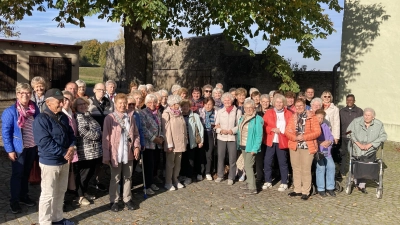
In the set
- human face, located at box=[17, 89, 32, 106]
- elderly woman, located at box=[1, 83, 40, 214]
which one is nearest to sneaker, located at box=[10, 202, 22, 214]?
elderly woman, located at box=[1, 83, 40, 214]

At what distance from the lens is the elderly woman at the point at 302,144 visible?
6645 millimetres

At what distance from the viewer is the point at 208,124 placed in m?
7.89

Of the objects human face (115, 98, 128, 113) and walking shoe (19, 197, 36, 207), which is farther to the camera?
walking shoe (19, 197, 36, 207)

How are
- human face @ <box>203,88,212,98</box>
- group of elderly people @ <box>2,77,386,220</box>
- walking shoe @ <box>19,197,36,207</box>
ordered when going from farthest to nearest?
human face @ <box>203,88,212,98</box> < walking shoe @ <box>19,197,36,207</box> < group of elderly people @ <box>2,77,386,220</box>

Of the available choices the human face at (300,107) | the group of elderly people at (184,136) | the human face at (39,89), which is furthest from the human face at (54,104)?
the human face at (300,107)

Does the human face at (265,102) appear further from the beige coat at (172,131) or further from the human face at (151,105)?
the human face at (151,105)

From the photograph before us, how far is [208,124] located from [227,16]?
139 inches

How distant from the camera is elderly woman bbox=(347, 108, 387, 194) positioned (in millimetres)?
7172

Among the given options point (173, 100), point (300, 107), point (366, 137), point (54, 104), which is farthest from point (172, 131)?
point (366, 137)

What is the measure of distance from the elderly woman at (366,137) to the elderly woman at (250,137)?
1911mm

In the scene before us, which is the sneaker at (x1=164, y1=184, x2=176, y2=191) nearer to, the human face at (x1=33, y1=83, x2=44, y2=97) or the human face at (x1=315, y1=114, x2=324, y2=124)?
the human face at (x1=33, y1=83, x2=44, y2=97)

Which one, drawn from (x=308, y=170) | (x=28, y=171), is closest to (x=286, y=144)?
(x=308, y=170)

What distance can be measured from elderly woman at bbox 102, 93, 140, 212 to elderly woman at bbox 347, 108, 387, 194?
416 cm

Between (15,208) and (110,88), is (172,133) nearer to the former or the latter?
(110,88)
